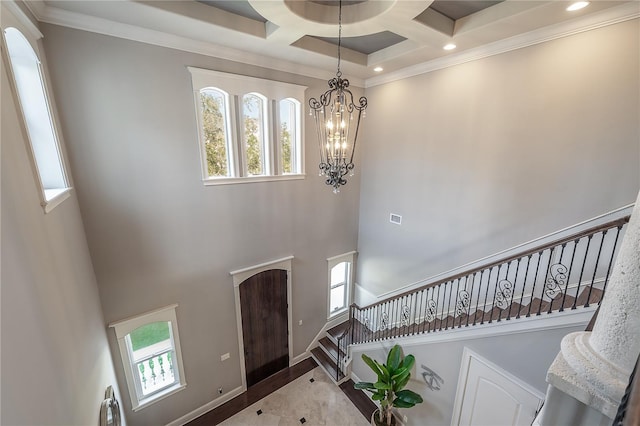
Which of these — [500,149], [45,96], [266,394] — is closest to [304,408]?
[266,394]

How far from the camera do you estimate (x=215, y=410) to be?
17.2 feet

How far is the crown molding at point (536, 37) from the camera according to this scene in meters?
2.97

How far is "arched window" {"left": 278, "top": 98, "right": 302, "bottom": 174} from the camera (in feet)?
17.0

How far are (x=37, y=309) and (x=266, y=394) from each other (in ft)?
16.4

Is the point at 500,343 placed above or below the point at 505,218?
below

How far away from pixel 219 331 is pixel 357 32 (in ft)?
18.1

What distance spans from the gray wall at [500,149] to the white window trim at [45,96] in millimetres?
5312

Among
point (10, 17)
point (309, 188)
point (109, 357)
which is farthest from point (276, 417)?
point (10, 17)

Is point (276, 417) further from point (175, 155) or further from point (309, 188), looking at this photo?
point (175, 155)

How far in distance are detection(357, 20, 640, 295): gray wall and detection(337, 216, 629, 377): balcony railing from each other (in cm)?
37

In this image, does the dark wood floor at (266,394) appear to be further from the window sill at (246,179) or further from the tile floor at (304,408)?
the window sill at (246,179)

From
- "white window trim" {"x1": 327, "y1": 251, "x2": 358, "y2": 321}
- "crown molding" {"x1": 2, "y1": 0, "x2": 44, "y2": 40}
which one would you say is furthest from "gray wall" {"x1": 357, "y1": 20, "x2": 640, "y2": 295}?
"crown molding" {"x1": 2, "y1": 0, "x2": 44, "y2": 40}

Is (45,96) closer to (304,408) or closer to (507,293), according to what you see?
(304,408)

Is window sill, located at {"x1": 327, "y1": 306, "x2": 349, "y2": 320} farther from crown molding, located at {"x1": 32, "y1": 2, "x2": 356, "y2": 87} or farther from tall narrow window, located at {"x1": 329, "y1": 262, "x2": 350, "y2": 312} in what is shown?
crown molding, located at {"x1": 32, "y1": 2, "x2": 356, "y2": 87}
